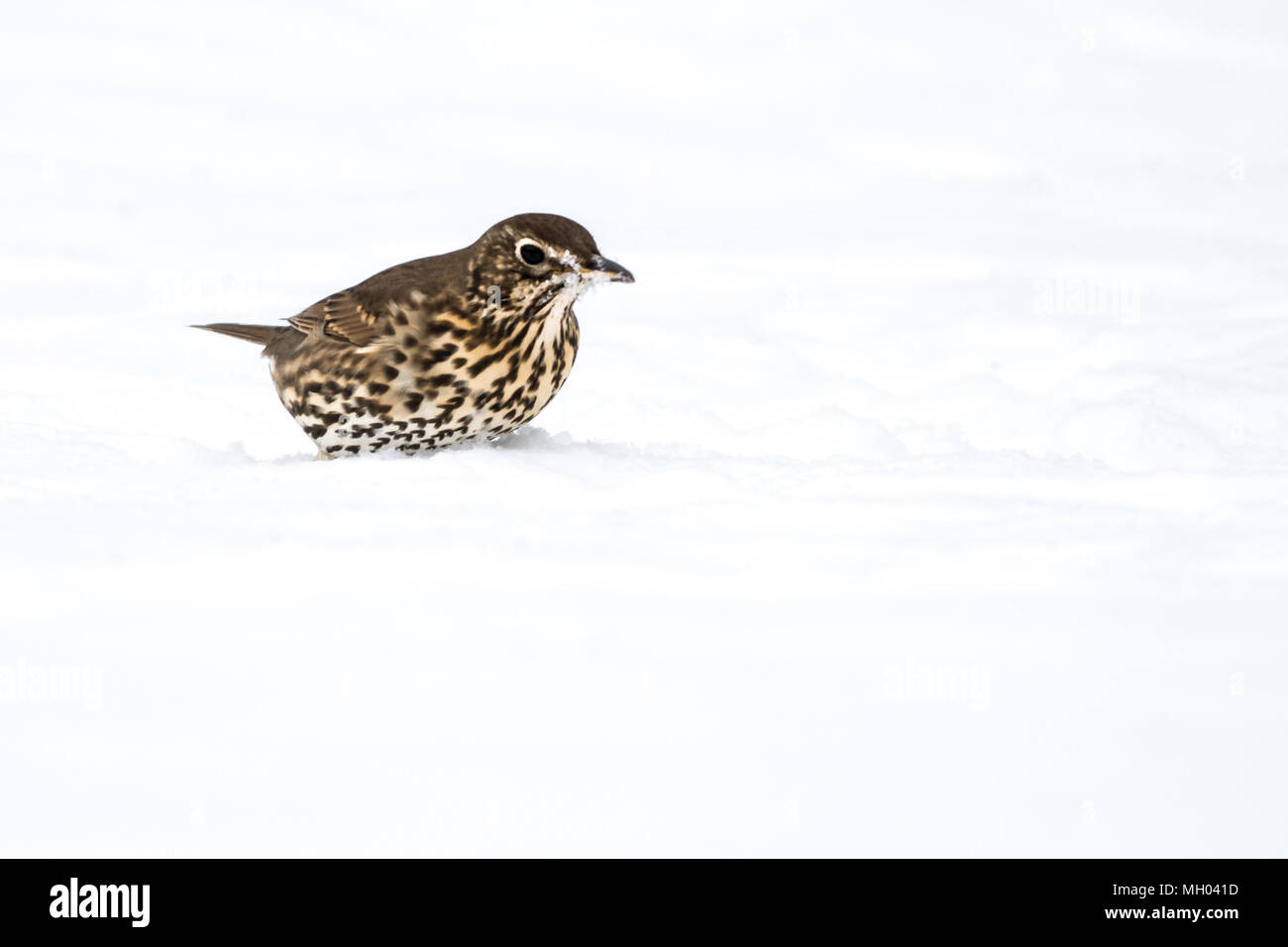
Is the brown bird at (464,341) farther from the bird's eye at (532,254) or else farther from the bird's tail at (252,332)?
the bird's tail at (252,332)

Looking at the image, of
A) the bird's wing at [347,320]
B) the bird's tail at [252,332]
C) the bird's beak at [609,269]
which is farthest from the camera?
the bird's tail at [252,332]

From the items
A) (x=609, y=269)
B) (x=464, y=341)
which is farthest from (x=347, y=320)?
(x=609, y=269)

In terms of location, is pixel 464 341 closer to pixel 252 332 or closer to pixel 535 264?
pixel 535 264

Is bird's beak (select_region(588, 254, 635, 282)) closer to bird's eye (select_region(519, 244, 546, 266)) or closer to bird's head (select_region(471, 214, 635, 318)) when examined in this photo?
bird's head (select_region(471, 214, 635, 318))

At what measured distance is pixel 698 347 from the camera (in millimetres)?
10617

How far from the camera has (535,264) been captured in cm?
652

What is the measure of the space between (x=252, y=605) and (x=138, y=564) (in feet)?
1.69

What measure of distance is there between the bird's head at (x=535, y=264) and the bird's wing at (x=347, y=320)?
0.44 metres

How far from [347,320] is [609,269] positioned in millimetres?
1108

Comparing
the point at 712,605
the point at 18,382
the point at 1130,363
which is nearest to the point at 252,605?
the point at 712,605

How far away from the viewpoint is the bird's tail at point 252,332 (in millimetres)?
7676

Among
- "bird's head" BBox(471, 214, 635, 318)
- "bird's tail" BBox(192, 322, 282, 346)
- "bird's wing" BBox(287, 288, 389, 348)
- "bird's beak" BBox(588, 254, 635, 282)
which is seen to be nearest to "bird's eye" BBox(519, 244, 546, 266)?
"bird's head" BBox(471, 214, 635, 318)

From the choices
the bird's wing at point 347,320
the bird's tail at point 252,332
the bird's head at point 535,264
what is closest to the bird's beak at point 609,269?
the bird's head at point 535,264

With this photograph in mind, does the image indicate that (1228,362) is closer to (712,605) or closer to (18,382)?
(712,605)
